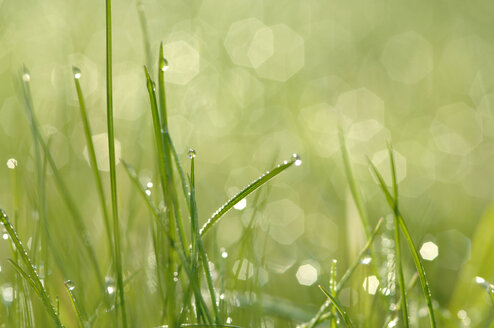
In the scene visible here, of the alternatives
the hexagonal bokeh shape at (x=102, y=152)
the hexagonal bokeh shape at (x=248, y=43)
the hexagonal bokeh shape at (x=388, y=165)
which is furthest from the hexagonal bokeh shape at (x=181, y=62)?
the hexagonal bokeh shape at (x=388, y=165)

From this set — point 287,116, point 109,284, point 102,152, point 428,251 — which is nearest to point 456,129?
point 287,116

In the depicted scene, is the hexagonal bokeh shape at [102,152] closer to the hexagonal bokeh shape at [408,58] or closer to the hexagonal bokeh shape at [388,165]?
the hexagonal bokeh shape at [388,165]

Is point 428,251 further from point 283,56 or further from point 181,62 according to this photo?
point 283,56

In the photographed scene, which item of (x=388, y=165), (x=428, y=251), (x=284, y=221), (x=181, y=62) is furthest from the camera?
(x=181, y=62)

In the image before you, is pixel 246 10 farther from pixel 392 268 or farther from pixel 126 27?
pixel 392 268

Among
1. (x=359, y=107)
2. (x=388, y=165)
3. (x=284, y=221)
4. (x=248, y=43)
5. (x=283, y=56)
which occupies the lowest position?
(x=284, y=221)

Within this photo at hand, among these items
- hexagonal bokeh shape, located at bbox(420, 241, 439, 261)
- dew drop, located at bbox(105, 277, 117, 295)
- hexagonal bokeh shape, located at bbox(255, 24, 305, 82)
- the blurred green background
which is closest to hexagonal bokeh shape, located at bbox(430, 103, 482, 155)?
the blurred green background

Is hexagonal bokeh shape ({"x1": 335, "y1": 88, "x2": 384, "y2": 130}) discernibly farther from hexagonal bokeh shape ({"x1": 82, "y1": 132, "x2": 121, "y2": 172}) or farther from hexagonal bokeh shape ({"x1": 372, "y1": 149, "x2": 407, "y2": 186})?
hexagonal bokeh shape ({"x1": 82, "y1": 132, "x2": 121, "y2": 172})
